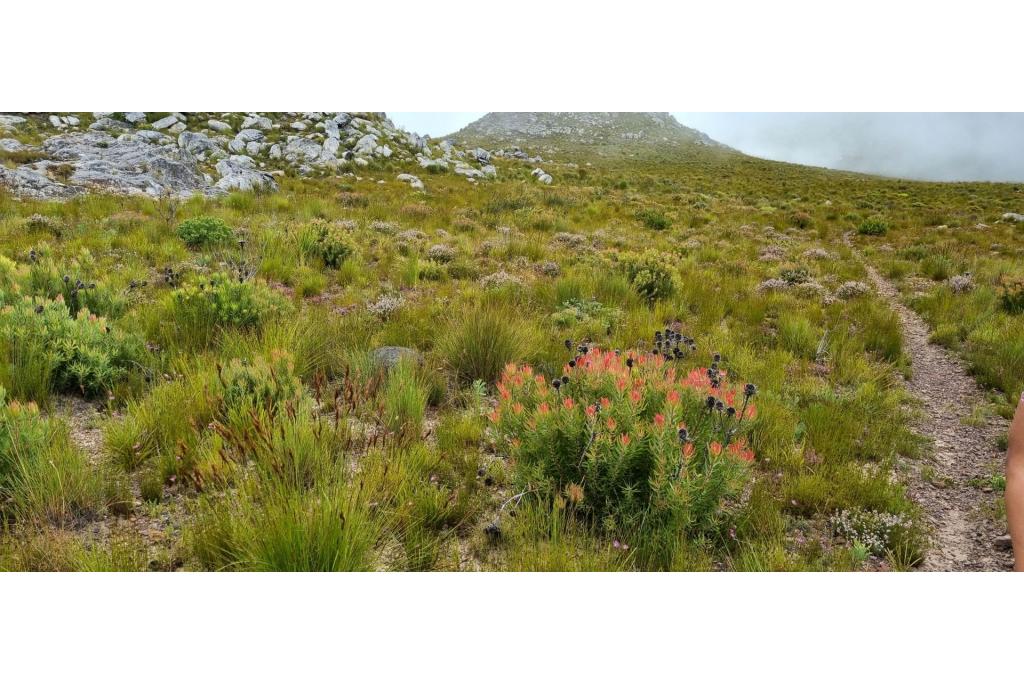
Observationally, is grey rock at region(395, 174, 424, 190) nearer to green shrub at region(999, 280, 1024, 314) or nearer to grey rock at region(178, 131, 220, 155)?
grey rock at region(178, 131, 220, 155)

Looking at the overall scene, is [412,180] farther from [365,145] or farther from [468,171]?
[365,145]

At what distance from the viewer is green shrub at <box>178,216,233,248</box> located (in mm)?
7648

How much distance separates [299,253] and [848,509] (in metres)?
7.40

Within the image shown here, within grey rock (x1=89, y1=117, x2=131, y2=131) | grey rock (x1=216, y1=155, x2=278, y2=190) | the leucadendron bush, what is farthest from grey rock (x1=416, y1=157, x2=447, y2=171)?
the leucadendron bush

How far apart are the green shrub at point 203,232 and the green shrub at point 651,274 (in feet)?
20.9

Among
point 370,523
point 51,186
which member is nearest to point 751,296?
point 370,523

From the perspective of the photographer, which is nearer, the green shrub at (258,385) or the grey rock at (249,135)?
the green shrub at (258,385)

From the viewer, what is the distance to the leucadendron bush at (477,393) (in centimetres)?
228

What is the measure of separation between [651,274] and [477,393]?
3.46m

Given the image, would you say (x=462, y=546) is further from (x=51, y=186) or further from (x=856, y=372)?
(x=51, y=186)

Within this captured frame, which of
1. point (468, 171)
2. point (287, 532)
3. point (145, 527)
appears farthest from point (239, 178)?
point (287, 532)

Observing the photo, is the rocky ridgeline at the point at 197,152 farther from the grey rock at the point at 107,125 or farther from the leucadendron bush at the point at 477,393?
the leucadendron bush at the point at 477,393

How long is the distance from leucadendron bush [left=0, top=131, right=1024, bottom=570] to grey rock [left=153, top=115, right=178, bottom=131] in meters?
11.2

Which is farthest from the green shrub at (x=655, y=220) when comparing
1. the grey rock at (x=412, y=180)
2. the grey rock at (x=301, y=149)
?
the grey rock at (x=301, y=149)
